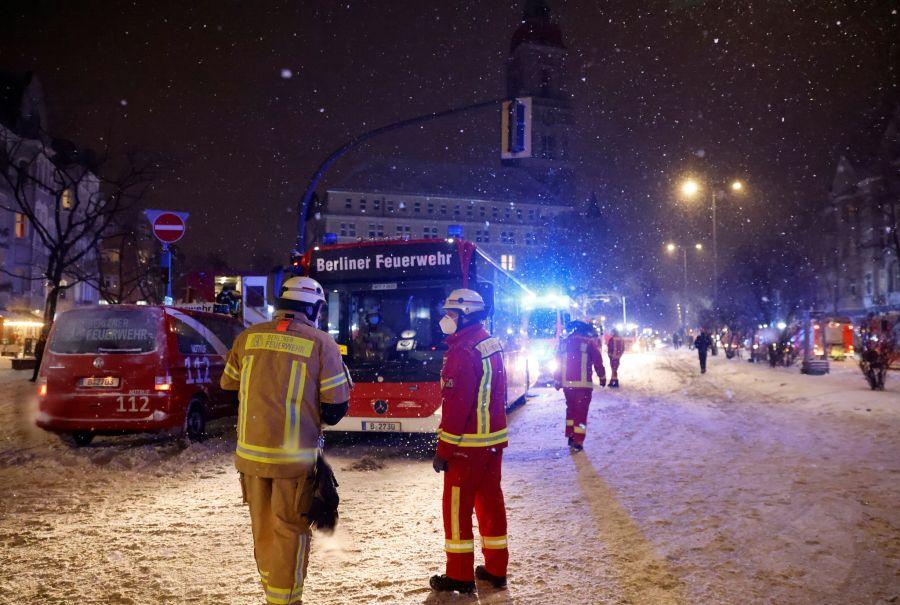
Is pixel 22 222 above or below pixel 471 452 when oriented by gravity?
above

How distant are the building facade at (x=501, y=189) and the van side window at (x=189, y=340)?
8279 centimetres

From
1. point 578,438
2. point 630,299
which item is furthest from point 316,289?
point 630,299

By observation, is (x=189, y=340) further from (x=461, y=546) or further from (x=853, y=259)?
(x=853, y=259)

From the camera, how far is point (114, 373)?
385 inches

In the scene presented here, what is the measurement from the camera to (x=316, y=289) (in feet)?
13.2

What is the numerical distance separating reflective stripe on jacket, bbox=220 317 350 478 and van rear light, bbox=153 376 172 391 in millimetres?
6716

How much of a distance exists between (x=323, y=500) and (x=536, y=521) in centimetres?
320

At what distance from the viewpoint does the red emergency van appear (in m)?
9.74

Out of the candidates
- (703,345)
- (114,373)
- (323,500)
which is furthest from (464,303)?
(703,345)

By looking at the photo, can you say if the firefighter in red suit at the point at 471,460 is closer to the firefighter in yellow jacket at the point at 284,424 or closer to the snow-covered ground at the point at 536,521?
the snow-covered ground at the point at 536,521

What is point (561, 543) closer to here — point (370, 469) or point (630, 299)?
point (370, 469)

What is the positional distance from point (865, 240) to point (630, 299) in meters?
32.5

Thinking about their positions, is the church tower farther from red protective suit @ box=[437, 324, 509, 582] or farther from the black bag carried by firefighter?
the black bag carried by firefighter

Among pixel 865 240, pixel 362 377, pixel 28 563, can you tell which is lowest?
pixel 28 563
